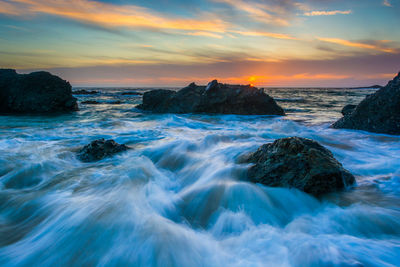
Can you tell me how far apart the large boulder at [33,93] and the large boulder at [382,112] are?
1528 centimetres

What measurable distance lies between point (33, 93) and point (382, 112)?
661 inches

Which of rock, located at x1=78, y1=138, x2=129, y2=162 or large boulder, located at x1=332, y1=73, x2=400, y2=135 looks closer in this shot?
rock, located at x1=78, y1=138, x2=129, y2=162

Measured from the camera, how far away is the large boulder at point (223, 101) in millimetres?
13148

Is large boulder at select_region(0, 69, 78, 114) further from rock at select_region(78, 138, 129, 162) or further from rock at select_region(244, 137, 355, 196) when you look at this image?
rock at select_region(244, 137, 355, 196)

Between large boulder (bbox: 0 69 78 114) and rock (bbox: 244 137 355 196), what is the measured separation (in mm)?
14000

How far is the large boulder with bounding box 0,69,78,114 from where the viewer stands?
1234 cm

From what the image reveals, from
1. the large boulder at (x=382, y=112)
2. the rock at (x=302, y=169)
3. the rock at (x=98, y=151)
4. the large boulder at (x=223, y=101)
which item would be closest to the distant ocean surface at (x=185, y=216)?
the rock at (x=302, y=169)

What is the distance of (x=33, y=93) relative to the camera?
1249cm

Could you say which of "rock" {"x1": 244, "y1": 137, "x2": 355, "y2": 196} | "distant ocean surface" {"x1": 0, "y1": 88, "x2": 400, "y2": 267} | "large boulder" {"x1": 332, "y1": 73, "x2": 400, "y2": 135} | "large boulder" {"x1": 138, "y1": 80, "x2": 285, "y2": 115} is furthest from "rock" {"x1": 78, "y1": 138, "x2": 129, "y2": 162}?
"large boulder" {"x1": 138, "y1": 80, "x2": 285, "y2": 115}

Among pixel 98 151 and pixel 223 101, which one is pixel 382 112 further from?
pixel 223 101

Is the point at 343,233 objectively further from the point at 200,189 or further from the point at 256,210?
the point at 200,189

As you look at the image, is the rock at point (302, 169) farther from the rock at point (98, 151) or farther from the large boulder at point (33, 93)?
the large boulder at point (33, 93)

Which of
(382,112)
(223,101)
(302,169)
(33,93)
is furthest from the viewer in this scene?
(223,101)

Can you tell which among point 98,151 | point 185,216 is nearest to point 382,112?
point 185,216
